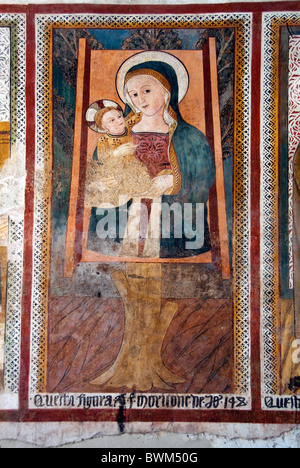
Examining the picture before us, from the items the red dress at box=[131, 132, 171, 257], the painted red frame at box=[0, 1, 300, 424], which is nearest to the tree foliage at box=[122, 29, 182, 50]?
the painted red frame at box=[0, 1, 300, 424]

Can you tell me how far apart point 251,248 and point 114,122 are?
1.68 m

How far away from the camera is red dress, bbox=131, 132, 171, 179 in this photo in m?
4.23

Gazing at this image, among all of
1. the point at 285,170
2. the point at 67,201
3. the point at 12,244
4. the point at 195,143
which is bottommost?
the point at 12,244

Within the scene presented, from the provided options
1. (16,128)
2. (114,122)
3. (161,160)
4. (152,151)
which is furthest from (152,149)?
(16,128)

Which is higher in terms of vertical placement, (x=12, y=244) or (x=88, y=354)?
(x=12, y=244)

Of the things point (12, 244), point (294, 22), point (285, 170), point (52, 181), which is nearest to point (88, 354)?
point (12, 244)

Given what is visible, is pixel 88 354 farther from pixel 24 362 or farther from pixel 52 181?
pixel 52 181

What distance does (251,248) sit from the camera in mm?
4176

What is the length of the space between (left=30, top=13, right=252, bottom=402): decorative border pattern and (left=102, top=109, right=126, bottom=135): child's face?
1.65 feet

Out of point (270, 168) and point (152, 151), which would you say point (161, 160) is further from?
point (270, 168)

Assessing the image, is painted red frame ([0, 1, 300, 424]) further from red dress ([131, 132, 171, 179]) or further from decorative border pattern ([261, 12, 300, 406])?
red dress ([131, 132, 171, 179])

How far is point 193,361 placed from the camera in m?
4.13

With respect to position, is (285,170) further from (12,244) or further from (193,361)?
(12,244)

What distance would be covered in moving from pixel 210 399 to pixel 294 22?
342 centimetres
